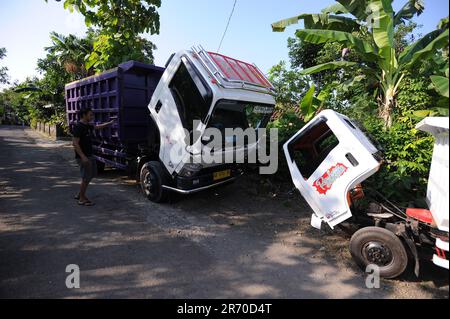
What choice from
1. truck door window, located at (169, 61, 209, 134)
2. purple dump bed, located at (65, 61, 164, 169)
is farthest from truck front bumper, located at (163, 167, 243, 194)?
purple dump bed, located at (65, 61, 164, 169)

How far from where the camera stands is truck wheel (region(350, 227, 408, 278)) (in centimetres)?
312

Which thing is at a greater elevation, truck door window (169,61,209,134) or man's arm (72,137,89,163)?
truck door window (169,61,209,134)

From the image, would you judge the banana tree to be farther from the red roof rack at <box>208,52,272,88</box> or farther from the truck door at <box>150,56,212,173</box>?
the truck door at <box>150,56,212,173</box>

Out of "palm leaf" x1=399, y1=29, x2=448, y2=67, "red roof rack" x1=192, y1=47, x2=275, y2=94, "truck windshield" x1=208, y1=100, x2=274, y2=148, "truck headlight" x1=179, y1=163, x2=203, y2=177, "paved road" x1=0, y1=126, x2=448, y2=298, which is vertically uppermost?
"palm leaf" x1=399, y1=29, x2=448, y2=67

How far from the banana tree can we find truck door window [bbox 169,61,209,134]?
266cm

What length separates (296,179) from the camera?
3975 mm

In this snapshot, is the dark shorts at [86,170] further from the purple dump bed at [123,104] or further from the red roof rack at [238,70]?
the red roof rack at [238,70]

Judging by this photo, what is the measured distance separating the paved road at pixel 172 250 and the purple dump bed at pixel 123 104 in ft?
3.72

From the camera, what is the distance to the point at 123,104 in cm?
577

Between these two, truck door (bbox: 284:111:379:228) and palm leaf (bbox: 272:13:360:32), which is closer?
truck door (bbox: 284:111:379:228)

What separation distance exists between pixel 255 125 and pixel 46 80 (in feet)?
65.4

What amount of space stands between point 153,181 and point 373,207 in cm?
383
